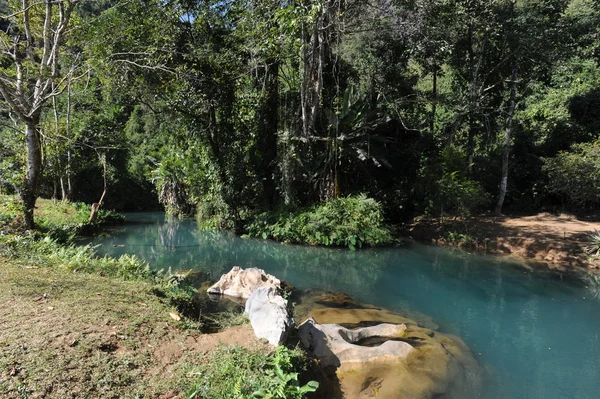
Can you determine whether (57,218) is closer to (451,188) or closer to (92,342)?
(92,342)

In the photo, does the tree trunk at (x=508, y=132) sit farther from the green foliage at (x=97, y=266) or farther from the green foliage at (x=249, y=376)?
the green foliage at (x=249, y=376)

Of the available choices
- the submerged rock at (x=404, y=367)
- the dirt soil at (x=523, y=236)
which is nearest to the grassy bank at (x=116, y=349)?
the submerged rock at (x=404, y=367)

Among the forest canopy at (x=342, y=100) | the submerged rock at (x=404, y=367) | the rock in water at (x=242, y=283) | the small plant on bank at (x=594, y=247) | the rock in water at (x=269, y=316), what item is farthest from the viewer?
the forest canopy at (x=342, y=100)

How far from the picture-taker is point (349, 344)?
446cm

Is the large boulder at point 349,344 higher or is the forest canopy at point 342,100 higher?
the forest canopy at point 342,100

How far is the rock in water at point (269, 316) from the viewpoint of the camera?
11.2 feet

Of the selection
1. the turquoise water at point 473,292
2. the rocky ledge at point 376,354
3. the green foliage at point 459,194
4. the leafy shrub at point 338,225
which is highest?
the green foliage at point 459,194

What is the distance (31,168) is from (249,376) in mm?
7288

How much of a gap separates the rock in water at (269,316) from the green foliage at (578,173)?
1285cm

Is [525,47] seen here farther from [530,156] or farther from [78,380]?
[78,380]

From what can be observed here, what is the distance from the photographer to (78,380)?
8.10ft

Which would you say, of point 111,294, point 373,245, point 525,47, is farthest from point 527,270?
point 111,294

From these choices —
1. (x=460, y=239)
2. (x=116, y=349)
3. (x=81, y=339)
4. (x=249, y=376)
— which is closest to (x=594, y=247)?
(x=460, y=239)

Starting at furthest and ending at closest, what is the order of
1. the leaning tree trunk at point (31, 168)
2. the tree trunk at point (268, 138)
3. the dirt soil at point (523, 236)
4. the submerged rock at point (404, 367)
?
the tree trunk at point (268, 138) → the dirt soil at point (523, 236) → the leaning tree trunk at point (31, 168) → the submerged rock at point (404, 367)
